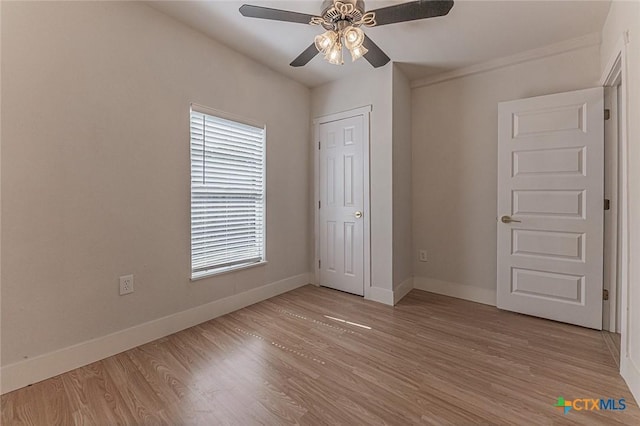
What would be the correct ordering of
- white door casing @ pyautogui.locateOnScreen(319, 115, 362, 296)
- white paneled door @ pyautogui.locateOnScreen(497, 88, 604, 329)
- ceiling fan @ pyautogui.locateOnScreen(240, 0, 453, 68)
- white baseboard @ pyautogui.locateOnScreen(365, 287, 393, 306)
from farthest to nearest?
1. white door casing @ pyautogui.locateOnScreen(319, 115, 362, 296)
2. white baseboard @ pyautogui.locateOnScreen(365, 287, 393, 306)
3. white paneled door @ pyautogui.locateOnScreen(497, 88, 604, 329)
4. ceiling fan @ pyautogui.locateOnScreen(240, 0, 453, 68)

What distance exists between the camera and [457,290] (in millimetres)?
3311

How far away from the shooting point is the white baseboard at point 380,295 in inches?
121

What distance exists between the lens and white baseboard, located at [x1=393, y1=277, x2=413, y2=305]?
3.12 metres

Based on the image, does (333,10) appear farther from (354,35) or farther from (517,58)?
(517,58)

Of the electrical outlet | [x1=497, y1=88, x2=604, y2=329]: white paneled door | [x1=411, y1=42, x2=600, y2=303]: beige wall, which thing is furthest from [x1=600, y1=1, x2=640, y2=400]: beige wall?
the electrical outlet

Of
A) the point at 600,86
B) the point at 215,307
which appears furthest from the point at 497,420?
the point at 600,86

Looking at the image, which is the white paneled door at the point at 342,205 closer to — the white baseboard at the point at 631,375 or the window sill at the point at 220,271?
the window sill at the point at 220,271

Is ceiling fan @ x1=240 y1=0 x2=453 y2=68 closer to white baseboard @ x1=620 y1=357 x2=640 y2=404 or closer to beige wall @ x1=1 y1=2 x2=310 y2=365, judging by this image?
beige wall @ x1=1 y1=2 x2=310 y2=365

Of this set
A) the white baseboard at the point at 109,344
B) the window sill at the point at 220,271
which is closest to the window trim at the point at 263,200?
the window sill at the point at 220,271

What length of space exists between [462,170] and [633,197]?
165 cm

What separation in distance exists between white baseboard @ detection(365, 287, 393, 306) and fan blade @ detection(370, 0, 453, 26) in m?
2.51

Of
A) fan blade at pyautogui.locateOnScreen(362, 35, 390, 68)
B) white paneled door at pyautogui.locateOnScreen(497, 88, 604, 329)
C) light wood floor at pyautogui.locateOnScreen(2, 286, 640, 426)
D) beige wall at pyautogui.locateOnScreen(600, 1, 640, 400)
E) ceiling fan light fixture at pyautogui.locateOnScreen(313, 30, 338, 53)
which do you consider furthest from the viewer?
white paneled door at pyautogui.locateOnScreen(497, 88, 604, 329)

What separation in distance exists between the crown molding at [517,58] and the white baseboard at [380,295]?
2563mm

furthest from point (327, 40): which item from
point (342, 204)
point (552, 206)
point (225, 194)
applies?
point (552, 206)
